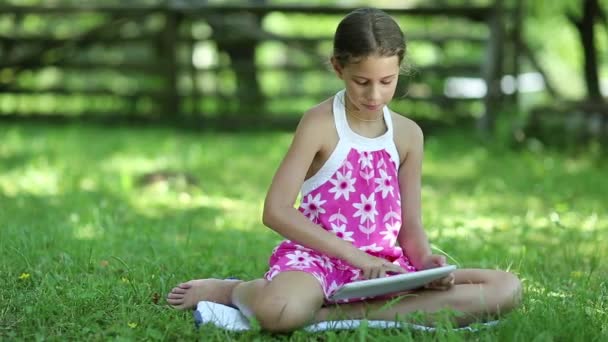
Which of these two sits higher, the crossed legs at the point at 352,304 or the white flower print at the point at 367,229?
the white flower print at the point at 367,229

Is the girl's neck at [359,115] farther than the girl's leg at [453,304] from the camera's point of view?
Yes

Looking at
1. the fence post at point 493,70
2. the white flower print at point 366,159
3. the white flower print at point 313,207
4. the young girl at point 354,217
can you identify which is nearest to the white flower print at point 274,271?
the young girl at point 354,217

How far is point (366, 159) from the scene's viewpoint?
3023 mm

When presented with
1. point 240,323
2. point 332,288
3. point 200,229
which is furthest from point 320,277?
point 200,229

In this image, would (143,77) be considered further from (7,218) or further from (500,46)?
(7,218)

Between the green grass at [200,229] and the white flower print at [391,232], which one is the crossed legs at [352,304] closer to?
the green grass at [200,229]

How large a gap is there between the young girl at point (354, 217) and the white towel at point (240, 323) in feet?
0.14

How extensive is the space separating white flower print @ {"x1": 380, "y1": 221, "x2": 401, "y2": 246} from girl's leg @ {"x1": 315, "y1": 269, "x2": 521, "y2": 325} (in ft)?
0.69

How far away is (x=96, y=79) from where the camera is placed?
34.3 feet

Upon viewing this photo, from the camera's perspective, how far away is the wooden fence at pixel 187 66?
862 centimetres

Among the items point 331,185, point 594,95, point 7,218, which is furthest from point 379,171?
point 594,95

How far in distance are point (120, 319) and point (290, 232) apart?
584mm

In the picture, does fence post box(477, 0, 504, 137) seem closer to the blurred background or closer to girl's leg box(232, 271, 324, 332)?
the blurred background

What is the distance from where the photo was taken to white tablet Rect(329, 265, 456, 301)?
8.56ft
